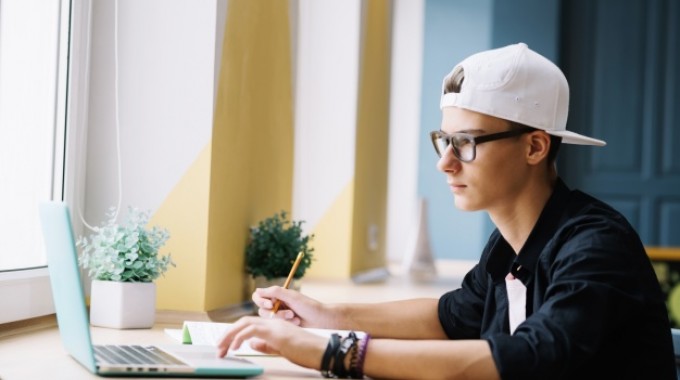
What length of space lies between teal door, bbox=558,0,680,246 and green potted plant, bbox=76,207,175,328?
416cm

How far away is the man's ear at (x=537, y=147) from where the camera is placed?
1.68m

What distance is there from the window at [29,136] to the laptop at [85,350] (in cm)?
47

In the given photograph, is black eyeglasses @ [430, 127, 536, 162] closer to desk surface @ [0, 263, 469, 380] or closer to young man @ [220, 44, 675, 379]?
young man @ [220, 44, 675, 379]

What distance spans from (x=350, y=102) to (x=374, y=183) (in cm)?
54

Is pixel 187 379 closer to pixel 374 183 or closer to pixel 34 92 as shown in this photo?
pixel 34 92

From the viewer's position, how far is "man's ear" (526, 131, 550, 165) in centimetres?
168

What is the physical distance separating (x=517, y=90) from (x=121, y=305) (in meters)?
0.94

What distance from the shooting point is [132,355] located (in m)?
1.56

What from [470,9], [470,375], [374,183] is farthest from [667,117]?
[470,375]

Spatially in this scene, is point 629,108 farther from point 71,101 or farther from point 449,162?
point 449,162

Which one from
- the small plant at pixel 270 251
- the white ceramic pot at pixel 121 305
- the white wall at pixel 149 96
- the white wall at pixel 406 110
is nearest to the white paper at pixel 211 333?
the white ceramic pot at pixel 121 305

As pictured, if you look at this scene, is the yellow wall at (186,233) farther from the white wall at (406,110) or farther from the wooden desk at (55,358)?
the white wall at (406,110)

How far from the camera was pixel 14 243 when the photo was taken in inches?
83.5

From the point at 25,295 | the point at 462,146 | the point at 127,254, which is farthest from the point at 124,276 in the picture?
the point at 462,146
